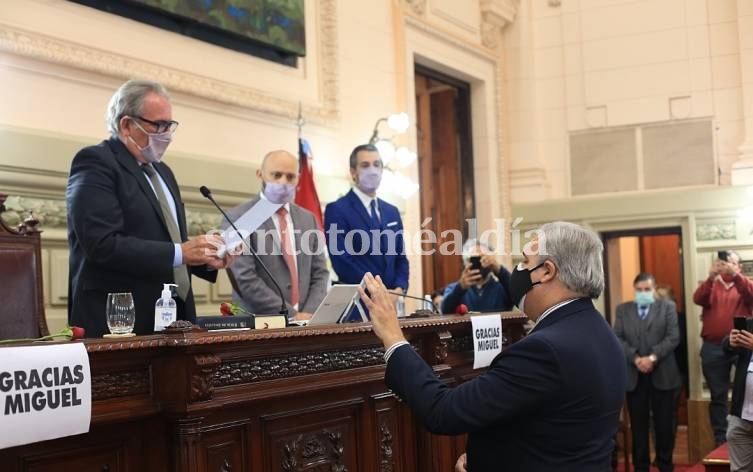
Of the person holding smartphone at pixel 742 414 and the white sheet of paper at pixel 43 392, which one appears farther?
the person holding smartphone at pixel 742 414

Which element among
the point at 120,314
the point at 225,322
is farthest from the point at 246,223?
the point at 120,314

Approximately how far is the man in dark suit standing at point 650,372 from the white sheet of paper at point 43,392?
18.9 ft

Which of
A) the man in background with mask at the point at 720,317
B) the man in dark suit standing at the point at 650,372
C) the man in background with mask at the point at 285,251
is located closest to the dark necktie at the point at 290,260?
the man in background with mask at the point at 285,251

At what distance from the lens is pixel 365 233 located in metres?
4.54

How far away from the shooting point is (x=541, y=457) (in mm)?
2121

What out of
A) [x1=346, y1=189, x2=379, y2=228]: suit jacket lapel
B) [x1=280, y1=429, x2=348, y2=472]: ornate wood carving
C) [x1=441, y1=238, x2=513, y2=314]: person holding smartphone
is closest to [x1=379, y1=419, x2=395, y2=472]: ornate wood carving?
[x1=280, y1=429, x2=348, y2=472]: ornate wood carving

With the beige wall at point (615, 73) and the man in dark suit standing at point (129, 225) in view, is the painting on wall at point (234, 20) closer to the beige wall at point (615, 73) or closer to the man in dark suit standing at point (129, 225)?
the man in dark suit standing at point (129, 225)

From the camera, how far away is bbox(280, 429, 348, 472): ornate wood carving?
268 centimetres

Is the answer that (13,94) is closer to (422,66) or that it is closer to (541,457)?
(541,457)

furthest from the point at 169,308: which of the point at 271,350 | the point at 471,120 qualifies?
the point at 471,120

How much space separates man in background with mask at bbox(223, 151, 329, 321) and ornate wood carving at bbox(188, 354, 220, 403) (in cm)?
137

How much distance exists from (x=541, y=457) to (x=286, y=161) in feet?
7.45

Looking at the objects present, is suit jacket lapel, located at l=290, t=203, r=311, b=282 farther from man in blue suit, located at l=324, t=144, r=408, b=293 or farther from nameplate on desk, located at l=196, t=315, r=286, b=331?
nameplate on desk, located at l=196, t=315, r=286, b=331

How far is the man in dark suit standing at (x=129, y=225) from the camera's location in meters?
2.76
